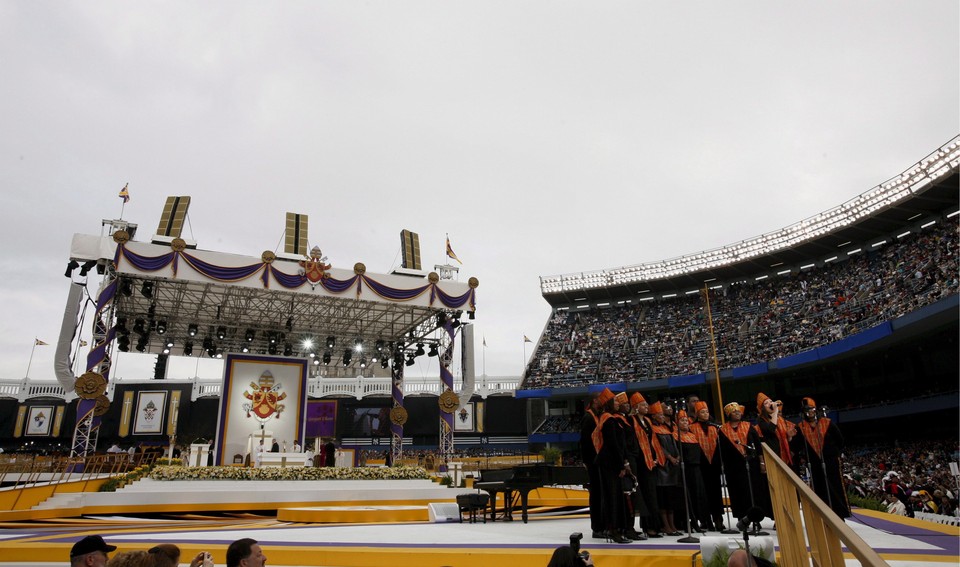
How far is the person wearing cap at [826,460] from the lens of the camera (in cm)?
759

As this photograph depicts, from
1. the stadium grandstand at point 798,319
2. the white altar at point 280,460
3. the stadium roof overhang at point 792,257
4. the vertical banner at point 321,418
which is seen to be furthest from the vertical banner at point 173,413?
the stadium roof overhang at point 792,257

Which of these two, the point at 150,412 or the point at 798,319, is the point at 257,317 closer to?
the point at 150,412

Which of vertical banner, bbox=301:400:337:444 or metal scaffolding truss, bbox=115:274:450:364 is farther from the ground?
metal scaffolding truss, bbox=115:274:450:364

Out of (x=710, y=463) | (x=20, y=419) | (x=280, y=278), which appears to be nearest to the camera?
(x=710, y=463)

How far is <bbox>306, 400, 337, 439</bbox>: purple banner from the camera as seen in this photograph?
3322 cm

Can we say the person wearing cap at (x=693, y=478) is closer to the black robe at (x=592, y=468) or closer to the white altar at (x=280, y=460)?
the black robe at (x=592, y=468)

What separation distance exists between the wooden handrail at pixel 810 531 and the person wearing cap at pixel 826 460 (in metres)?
3.51

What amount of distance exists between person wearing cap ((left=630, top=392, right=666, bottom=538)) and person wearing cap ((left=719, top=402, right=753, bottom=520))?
3.72 feet

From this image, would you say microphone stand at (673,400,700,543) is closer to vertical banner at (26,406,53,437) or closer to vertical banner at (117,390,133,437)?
vertical banner at (117,390,133,437)

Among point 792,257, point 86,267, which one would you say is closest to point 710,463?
point 86,267

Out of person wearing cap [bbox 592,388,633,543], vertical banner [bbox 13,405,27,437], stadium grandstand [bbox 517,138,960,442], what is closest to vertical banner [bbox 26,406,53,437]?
vertical banner [bbox 13,405,27,437]

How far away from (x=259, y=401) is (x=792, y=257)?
27821mm

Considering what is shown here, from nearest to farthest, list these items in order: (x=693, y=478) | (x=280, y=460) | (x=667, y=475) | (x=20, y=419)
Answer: (x=667, y=475) < (x=693, y=478) < (x=280, y=460) < (x=20, y=419)

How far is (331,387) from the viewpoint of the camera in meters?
35.0
